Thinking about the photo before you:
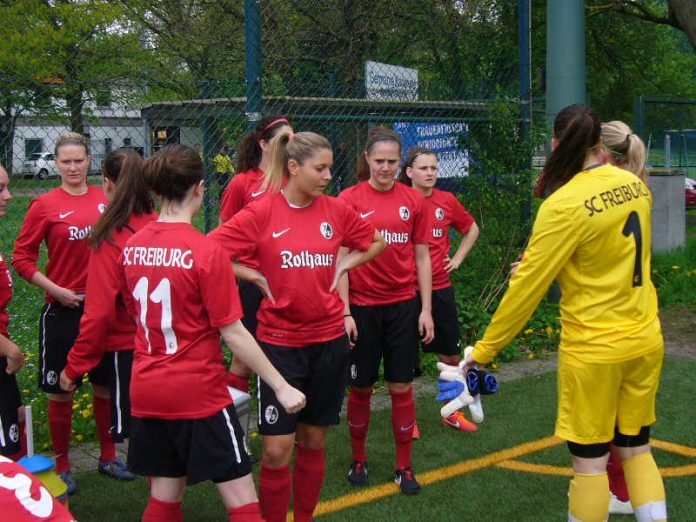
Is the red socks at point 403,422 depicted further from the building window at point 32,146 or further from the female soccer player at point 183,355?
the building window at point 32,146

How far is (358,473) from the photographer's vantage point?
4781mm

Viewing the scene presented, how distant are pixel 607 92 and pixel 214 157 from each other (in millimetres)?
11338

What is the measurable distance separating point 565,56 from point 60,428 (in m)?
6.20

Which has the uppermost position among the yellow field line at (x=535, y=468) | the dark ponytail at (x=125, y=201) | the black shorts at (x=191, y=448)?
the dark ponytail at (x=125, y=201)

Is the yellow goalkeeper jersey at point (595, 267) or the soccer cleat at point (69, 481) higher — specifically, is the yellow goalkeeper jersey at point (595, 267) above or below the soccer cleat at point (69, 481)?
above

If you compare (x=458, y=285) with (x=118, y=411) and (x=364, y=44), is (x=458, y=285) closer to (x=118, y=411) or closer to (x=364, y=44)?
(x=364, y=44)

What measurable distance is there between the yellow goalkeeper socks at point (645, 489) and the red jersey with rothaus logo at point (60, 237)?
3.03 meters

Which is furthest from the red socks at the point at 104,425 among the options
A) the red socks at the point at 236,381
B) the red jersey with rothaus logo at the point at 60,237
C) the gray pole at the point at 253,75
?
the gray pole at the point at 253,75

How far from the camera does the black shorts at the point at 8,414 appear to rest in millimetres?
3771

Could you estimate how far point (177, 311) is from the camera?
3.00 meters

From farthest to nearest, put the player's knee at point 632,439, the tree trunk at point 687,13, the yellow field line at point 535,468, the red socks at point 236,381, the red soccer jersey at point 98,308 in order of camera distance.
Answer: the tree trunk at point 687,13 < the red socks at point 236,381 < the yellow field line at point 535,468 < the red soccer jersey at point 98,308 < the player's knee at point 632,439

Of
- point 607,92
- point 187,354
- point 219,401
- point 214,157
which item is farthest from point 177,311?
point 607,92

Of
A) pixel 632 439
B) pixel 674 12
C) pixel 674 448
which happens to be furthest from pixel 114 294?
pixel 674 12

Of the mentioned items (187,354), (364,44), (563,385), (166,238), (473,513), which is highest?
(364,44)
